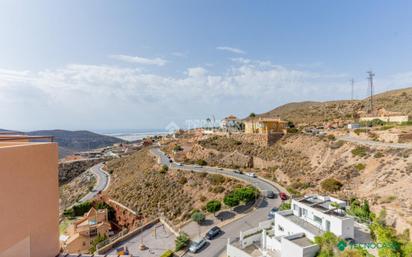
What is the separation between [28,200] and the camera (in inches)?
135

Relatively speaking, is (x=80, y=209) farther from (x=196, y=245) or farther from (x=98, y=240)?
(x=196, y=245)

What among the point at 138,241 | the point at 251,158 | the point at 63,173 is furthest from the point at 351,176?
the point at 63,173

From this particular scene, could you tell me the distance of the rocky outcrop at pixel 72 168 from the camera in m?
64.8

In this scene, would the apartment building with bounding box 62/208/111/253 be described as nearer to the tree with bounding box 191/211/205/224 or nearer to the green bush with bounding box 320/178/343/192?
the tree with bounding box 191/211/205/224

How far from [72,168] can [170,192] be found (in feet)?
155

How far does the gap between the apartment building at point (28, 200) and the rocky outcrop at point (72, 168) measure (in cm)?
6838

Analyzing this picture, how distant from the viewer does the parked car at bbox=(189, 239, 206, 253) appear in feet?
62.9

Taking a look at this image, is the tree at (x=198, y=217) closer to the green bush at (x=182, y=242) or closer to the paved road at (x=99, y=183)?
the green bush at (x=182, y=242)

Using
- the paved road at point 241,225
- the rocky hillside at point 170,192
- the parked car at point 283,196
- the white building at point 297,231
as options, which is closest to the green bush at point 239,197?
the paved road at point 241,225

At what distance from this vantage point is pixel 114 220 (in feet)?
109

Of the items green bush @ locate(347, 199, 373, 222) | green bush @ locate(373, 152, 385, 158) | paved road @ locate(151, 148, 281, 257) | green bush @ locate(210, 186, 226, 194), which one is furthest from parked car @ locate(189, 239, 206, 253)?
green bush @ locate(373, 152, 385, 158)

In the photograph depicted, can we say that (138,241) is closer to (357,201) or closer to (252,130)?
(357,201)

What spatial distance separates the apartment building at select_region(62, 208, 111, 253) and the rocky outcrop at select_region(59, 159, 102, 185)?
39595mm

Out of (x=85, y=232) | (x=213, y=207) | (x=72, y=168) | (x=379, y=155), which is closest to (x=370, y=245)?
(x=213, y=207)
